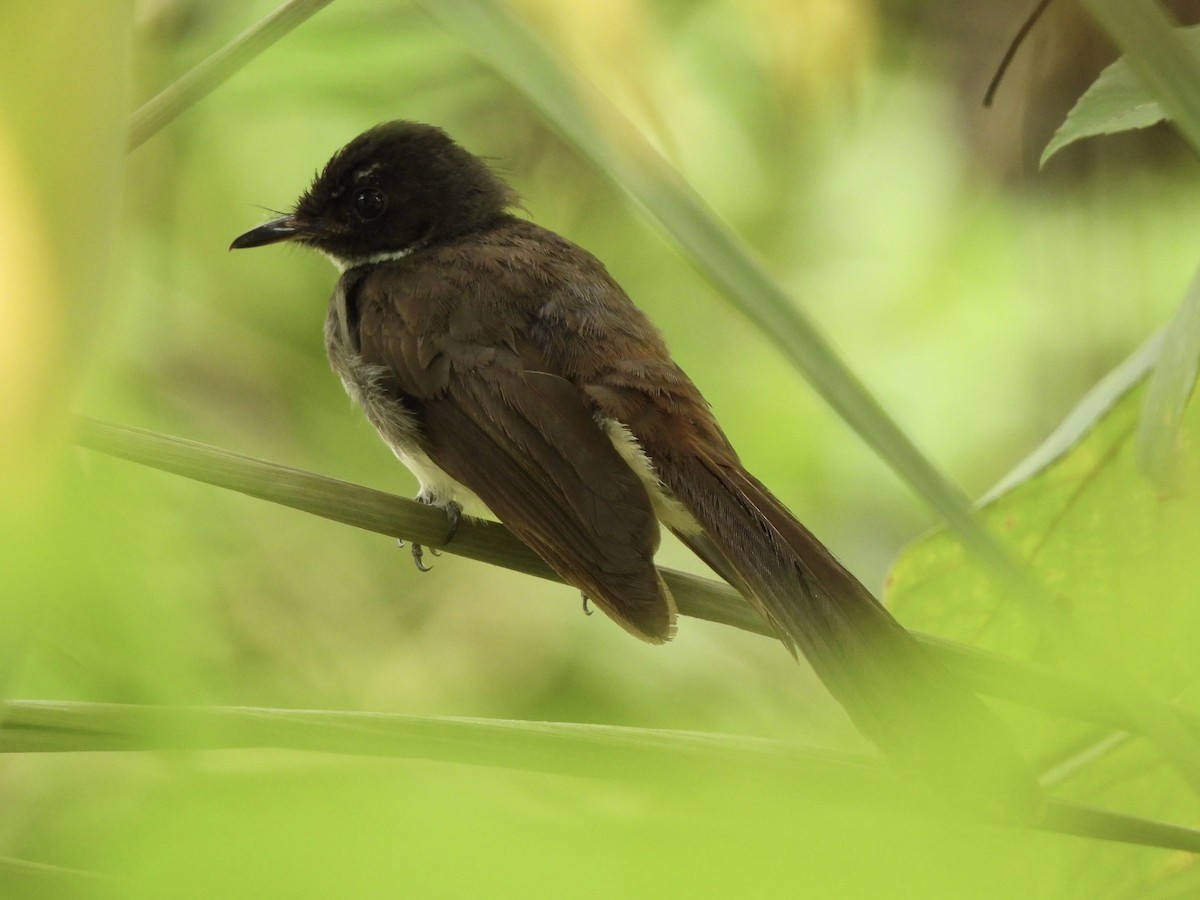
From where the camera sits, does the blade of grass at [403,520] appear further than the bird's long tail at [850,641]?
Yes

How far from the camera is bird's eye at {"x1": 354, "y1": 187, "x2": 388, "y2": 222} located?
2695 mm

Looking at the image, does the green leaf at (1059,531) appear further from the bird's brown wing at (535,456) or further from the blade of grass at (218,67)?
the blade of grass at (218,67)

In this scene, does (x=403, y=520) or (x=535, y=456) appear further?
(x=535, y=456)

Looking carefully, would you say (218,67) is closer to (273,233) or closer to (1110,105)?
(1110,105)

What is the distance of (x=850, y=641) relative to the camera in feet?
3.82

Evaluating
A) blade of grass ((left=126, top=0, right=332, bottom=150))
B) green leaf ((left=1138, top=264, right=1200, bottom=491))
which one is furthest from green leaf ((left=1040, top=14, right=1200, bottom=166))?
blade of grass ((left=126, top=0, right=332, bottom=150))

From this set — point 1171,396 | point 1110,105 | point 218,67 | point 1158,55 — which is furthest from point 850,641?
point 218,67

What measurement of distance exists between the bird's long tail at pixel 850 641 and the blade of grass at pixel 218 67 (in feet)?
2.45

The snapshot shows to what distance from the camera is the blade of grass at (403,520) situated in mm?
808

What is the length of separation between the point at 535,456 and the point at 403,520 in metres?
0.47

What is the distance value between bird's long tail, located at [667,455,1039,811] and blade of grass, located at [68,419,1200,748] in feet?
0.14

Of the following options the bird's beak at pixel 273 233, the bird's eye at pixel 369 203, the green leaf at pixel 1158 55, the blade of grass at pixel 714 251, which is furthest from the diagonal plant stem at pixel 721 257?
the bird's eye at pixel 369 203

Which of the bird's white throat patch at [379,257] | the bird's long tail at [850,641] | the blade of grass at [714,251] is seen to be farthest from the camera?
the bird's white throat patch at [379,257]

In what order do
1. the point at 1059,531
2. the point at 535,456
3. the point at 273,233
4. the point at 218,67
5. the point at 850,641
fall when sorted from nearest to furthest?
the point at 218,67, the point at 850,641, the point at 1059,531, the point at 535,456, the point at 273,233
